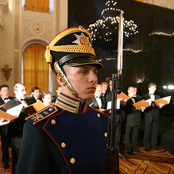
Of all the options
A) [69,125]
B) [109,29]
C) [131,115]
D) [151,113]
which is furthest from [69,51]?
[109,29]

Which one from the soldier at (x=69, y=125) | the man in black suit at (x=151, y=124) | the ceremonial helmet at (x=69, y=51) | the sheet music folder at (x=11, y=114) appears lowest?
the man in black suit at (x=151, y=124)

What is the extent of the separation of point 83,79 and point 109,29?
605cm

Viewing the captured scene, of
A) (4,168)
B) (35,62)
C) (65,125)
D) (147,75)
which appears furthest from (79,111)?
(35,62)

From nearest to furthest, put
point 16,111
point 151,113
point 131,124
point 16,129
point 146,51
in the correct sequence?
point 16,111, point 16,129, point 131,124, point 151,113, point 146,51

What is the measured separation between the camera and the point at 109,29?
6426 millimetres

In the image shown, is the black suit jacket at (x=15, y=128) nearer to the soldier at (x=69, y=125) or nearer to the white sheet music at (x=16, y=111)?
the white sheet music at (x=16, y=111)

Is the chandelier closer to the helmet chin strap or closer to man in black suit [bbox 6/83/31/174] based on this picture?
man in black suit [bbox 6/83/31/174]

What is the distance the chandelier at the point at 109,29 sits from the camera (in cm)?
632

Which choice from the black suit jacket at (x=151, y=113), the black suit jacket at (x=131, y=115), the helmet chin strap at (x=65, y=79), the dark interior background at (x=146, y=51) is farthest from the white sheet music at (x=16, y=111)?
the dark interior background at (x=146, y=51)

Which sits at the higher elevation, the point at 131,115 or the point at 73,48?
the point at 73,48

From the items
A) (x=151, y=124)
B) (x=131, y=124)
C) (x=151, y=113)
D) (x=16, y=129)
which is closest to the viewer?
(x=16, y=129)

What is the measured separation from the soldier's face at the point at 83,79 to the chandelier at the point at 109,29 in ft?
19.1

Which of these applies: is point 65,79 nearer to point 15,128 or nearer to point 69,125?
point 69,125

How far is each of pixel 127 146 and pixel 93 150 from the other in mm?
3183
